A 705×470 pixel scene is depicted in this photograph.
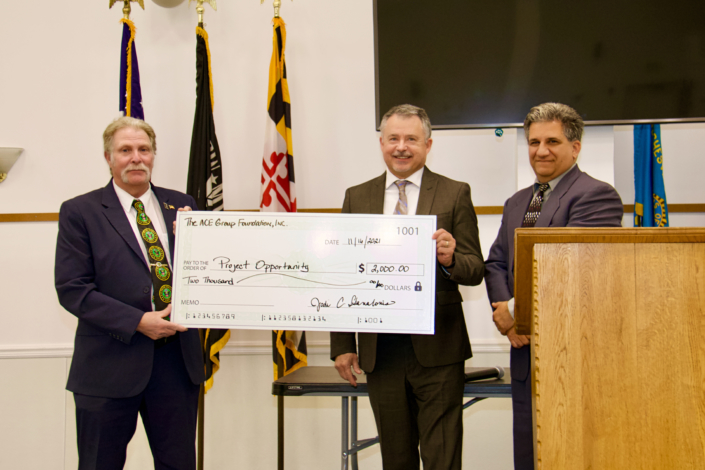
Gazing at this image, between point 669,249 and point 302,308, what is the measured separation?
1.07 metres

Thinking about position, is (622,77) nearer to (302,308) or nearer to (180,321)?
(302,308)

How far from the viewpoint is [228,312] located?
1.66 metres

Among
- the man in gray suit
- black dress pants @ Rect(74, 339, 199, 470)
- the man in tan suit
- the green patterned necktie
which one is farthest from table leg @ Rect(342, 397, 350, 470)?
the green patterned necktie

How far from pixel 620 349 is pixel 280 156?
7.30 feet

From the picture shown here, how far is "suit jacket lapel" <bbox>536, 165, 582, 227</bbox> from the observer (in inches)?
69.2

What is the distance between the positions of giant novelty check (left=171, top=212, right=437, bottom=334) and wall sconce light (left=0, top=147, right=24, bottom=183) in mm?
2172

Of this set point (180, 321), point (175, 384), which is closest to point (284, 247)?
point (180, 321)

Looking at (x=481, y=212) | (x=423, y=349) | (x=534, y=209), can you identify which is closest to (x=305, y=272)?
(x=423, y=349)

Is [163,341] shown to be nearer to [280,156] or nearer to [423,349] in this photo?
[423,349]

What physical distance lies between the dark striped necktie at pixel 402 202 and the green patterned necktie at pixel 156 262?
893 millimetres

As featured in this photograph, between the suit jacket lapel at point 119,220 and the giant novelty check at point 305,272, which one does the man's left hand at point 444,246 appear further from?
the suit jacket lapel at point 119,220

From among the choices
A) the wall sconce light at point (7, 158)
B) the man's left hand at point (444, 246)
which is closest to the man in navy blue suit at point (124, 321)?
the man's left hand at point (444, 246)

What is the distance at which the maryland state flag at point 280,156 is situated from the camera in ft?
9.40

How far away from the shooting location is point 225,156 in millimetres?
3248
